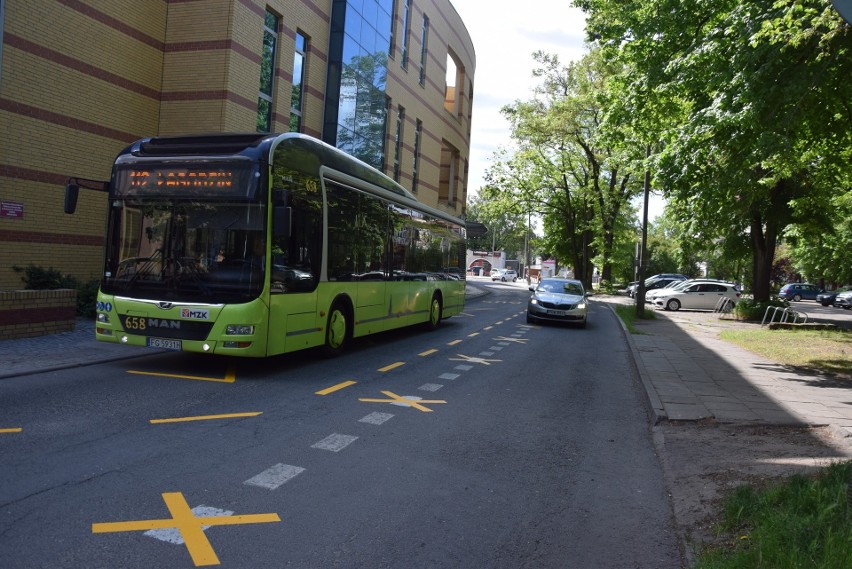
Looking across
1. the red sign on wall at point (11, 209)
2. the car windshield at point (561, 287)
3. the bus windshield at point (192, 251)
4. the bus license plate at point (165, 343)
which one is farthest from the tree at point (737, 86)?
the red sign on wall at point (11, 209)

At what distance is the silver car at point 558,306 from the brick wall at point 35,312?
12.5m

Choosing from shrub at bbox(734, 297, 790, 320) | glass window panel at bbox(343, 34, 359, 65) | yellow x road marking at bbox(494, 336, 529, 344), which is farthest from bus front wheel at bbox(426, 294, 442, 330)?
shrub at bbox(734, 297, 790, 320)

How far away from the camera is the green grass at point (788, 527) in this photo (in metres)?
3.07

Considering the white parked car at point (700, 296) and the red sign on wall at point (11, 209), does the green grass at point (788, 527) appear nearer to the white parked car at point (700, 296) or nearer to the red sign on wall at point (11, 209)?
the red sign on wall at point (11, 209)

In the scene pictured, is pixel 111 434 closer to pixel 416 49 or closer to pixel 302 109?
pixel 302 109

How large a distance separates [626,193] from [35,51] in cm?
3745

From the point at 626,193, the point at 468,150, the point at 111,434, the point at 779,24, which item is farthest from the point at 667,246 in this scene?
the point at 111,434

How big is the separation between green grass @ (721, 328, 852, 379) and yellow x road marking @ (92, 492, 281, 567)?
11.0 meters

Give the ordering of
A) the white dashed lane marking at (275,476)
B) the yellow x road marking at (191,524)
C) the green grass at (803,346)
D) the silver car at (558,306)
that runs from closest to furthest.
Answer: the yellow x road marking at (191,524)
the white dashed lane marking at (275,476)
the green grass at (803,346)
the silver car at (558,306)

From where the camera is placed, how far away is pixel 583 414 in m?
7.52

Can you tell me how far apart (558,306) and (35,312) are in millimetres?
13397

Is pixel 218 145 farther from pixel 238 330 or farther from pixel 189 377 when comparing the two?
pixel 189 377

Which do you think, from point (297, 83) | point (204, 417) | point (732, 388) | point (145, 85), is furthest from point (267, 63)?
point (732, 388)

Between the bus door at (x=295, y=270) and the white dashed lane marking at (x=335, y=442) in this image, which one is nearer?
the white dashed lane marking at (x=335, y=442)
